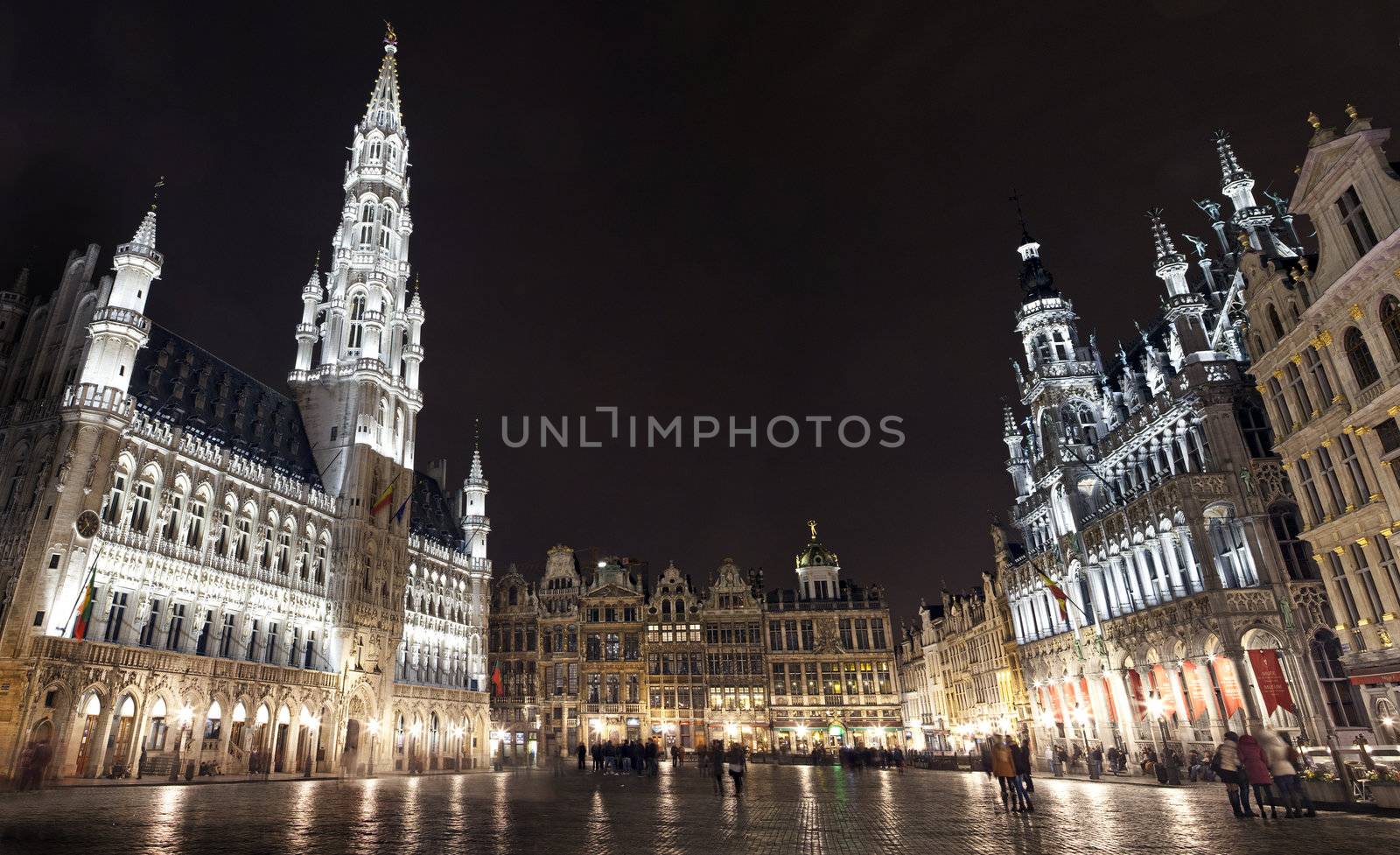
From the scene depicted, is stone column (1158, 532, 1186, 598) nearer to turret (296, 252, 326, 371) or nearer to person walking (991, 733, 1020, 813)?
person walking (991, 733, 1020, 813)

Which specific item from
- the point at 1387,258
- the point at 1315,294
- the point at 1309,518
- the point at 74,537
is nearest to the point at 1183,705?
the point at 1309,518

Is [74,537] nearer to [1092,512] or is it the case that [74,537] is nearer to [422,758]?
[422,758]

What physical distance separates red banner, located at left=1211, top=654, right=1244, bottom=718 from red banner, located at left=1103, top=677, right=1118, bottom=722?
951 centimetres

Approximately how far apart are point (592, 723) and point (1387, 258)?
69.6m

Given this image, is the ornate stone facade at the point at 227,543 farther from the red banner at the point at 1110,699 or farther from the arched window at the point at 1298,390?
the arched window at the point at 1298,390

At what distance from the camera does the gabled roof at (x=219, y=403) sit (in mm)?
45469

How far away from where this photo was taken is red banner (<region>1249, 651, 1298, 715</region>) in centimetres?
3369

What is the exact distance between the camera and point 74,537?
35875 millimetres

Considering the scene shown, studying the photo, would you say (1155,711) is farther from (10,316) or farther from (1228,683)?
(10,316)

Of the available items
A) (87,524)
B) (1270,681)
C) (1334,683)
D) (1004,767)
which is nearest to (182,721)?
(87,524)

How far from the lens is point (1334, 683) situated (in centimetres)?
3312

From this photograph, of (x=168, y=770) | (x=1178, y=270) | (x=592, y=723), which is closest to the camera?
(x=168, y=770)

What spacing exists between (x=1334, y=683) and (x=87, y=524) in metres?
54.3

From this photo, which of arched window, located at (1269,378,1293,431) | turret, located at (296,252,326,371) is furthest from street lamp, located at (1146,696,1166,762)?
turret, located at (296,252,326,371)
